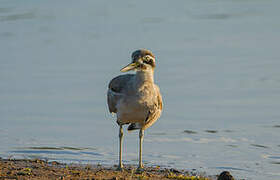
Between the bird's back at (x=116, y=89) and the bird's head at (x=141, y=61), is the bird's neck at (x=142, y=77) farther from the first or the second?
the bird's back at (x=116, y=89)

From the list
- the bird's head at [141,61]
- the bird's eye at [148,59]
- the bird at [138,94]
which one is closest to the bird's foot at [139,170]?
the bird at [138,94]

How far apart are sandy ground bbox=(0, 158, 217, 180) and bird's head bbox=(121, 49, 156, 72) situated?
5.33 feet

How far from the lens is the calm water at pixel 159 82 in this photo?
12.8m

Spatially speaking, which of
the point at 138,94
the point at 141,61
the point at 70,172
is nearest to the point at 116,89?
the point at 138,94

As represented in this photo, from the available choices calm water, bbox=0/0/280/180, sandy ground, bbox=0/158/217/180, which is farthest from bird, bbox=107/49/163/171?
calm water, bbox=0/0/280/180

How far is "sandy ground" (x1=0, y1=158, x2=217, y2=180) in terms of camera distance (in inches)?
389

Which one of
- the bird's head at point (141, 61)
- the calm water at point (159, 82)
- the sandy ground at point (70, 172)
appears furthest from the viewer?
the calm water at point (159, 82)

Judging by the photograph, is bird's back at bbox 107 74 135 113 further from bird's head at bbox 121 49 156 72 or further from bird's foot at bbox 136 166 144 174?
bird's foot at bbox 136 166 144 174

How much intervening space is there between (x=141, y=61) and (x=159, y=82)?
19.8ft

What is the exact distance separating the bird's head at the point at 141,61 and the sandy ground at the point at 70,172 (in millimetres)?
1624

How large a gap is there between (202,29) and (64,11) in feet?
21.0

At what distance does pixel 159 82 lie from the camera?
16.5m

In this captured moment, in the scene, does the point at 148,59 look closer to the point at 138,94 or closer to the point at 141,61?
the point at 141,61

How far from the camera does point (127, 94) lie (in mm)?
10547
